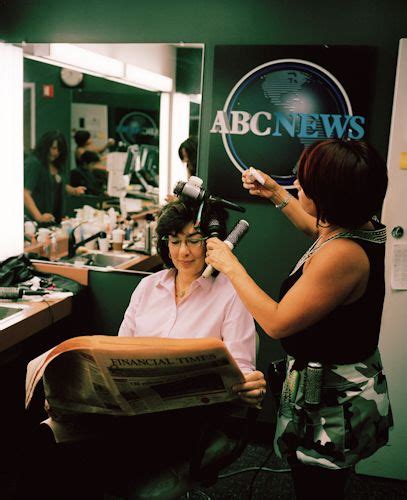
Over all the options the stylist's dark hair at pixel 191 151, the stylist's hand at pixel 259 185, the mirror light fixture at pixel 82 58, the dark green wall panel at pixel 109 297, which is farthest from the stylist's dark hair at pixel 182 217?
the mirror light fixture at pixel 82 58

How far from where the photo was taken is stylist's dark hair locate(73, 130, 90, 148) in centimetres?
478

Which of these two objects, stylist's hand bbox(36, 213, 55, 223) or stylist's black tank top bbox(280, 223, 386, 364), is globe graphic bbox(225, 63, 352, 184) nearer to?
stylist's black tank top bbox(280, 223, 386, 364)

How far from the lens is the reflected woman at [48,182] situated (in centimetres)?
390

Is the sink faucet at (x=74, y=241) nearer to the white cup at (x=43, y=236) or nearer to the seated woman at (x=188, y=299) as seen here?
the white cup at (x=43, y=236)

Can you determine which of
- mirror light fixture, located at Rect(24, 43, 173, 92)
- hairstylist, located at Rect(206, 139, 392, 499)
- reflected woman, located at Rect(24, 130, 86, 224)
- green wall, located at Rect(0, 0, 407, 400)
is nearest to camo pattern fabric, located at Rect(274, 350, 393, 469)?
hairstylist, located at Rect(206, 139, 392, 499)

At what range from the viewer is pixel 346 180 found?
1449mm

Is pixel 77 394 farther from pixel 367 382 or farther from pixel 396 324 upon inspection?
pixel 396 324

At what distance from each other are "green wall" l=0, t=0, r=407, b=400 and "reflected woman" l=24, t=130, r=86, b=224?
1.10 meters

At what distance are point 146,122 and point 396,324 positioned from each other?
2.18 meters

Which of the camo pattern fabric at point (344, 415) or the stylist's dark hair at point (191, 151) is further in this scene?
the stylist's dark hair at point (191, 151)

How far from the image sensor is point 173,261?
7.01ft

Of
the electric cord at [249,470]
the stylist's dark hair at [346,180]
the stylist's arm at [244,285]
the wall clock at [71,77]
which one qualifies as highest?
the wall clock at [71,77]

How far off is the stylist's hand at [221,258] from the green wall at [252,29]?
1292 mm

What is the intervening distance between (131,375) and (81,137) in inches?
153
